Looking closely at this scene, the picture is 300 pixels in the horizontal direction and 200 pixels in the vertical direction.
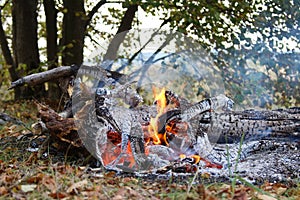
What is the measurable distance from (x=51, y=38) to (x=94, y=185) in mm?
6411

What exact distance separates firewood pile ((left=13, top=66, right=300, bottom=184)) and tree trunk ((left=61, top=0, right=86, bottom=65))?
152 inches

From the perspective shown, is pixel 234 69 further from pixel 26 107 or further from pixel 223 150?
pixel 26 107

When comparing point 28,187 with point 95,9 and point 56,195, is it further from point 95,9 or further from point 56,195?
point 95,9

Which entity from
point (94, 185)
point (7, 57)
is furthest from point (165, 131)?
point (7, 57)

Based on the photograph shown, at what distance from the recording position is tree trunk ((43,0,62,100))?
873cm

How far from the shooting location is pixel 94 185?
3064 millimetres

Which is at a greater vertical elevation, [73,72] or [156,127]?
[73,72]

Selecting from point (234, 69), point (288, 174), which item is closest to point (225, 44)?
point (234, 69)

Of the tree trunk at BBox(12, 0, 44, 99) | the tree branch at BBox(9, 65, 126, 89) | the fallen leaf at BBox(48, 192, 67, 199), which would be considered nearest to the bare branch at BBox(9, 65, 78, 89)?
the tree branch at BBox(9, 65, 126, 89)

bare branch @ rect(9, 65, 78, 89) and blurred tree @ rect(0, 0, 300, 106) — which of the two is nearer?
bare branch @ rect(9, 65, 78, 89)

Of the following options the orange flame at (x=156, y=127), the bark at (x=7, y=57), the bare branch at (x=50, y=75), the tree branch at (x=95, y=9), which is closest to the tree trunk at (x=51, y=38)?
the tree branch at (x=95, y=9)

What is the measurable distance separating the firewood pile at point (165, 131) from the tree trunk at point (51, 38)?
414 cm

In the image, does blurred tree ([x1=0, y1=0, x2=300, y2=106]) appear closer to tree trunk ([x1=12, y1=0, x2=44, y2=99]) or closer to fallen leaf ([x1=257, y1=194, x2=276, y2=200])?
tree trunk ([x1=12, y1=0, x2=44, y2=99])

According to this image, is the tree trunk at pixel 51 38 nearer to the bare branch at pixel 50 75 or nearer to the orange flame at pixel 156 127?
the bare branch at pixel 50 75
